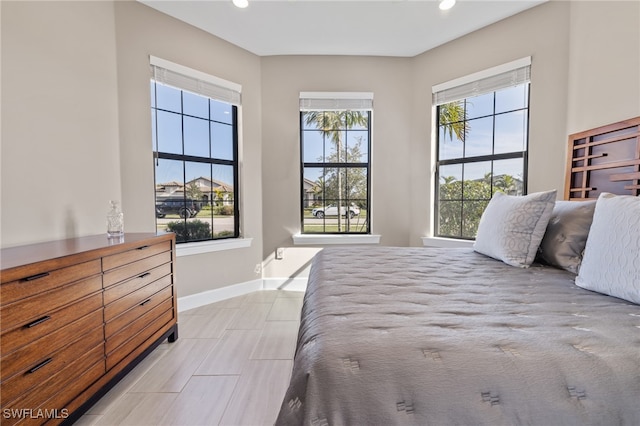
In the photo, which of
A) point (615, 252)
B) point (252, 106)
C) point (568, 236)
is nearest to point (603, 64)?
point (568, 236)

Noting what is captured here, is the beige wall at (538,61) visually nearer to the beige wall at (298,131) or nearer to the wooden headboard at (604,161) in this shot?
the wooden headboard at (604,161)

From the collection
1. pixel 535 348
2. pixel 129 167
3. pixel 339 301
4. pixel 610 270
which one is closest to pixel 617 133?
pixel 610 270

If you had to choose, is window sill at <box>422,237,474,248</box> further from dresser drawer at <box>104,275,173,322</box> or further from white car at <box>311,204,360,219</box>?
dresser drawer at <box>104,275,173,322</box>

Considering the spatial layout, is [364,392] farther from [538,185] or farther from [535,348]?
[538,185]

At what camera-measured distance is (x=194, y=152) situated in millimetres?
3148

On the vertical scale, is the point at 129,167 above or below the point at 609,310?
above

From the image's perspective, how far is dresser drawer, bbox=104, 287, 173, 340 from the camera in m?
1.65

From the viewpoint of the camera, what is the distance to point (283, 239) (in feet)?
12.1

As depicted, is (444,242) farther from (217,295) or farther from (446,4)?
(217,295)

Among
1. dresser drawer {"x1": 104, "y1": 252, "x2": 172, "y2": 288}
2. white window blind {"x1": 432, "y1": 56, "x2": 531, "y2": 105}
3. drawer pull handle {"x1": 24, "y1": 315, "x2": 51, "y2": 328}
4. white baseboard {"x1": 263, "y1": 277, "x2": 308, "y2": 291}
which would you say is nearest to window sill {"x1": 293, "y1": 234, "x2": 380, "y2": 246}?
white baseboard {"x1": 263, "y1": 277, "x2": 308, "y2": 291}

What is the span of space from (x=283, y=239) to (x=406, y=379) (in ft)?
Answer: 9.88

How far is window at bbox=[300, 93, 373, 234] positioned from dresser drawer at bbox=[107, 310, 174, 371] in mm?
1892

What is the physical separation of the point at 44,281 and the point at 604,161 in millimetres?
3302

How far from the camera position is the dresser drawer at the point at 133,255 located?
1.64 meters
